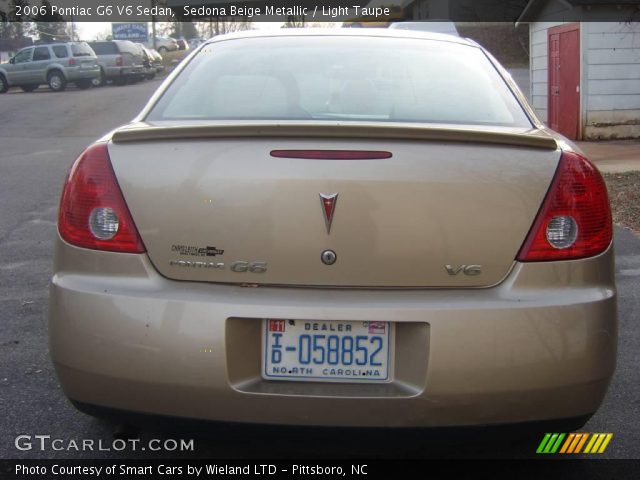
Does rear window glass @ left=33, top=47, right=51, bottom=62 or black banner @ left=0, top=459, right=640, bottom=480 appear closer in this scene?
black banner @ left=0, top=459, right=640, bottom=480

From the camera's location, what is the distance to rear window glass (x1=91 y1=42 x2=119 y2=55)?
33.9 metres

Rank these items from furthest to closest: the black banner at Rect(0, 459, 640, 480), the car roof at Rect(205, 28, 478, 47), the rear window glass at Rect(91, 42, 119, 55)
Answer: the rear window glass at Rect(91, 42, 119, 55), the car roof at Rect(205, 28, 478, 47), the black banner at Rect(0, 459, 640, 480)

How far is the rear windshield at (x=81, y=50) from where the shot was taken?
3223 centimetres

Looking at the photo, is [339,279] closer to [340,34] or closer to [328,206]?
[328,206]

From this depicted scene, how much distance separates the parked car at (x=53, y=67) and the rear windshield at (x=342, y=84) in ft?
99.6

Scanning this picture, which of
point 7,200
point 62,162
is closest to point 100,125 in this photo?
point 62,162

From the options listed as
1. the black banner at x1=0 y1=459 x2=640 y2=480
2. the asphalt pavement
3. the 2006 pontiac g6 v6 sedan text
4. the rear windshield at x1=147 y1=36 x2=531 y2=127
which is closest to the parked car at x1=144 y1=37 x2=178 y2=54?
the asphalt pavement

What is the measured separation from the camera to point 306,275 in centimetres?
254

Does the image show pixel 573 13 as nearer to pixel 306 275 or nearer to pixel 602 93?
pixel 602 93

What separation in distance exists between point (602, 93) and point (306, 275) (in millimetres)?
14061

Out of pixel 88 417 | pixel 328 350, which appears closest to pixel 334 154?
pixel 328 350

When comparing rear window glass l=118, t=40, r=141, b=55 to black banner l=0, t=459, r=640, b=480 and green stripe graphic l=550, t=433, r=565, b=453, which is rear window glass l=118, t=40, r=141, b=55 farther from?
green stripe graphic l=550, t=433, r=565, b=453

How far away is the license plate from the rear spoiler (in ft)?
1.94

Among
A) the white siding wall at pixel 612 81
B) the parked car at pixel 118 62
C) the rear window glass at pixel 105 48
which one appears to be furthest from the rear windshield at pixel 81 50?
the white siding wall at pixel 612 81
